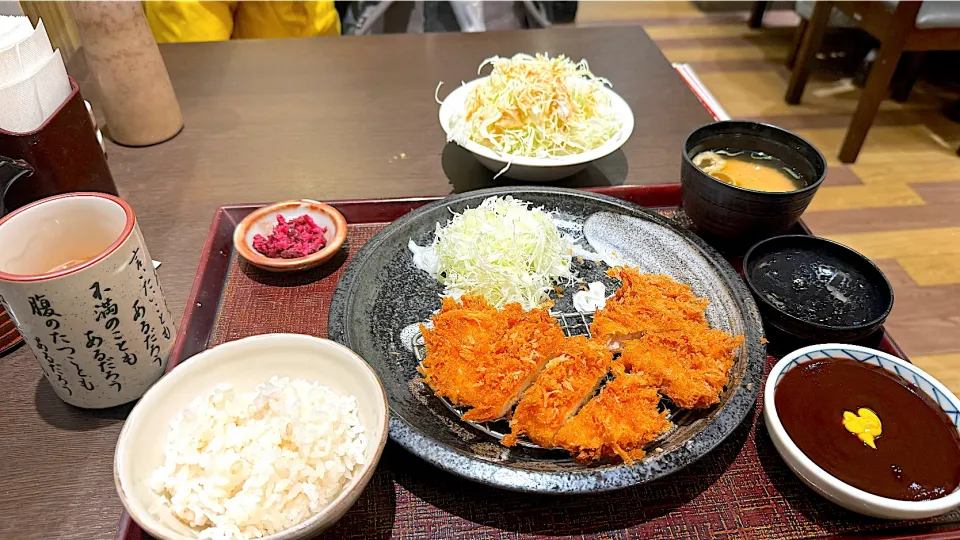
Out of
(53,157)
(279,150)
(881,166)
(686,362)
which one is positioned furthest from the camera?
(881,166)

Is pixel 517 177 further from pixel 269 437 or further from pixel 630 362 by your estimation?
pixel 269 437

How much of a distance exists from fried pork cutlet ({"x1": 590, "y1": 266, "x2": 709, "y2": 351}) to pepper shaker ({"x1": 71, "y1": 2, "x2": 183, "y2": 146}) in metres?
1.78

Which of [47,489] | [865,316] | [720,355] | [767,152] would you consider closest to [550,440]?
[720,355]

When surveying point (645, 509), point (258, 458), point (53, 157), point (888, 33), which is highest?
point (53, 157)

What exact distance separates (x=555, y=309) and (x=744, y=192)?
602mm

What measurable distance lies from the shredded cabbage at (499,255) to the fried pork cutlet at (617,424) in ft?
1.49

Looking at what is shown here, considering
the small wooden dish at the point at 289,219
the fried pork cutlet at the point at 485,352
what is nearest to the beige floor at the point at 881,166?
the fried pork cutlet at the point at 485,352

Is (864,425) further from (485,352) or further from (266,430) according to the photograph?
(266,430)

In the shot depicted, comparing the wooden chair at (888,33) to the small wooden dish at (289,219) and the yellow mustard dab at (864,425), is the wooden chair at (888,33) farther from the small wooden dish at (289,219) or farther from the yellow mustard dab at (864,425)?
the small wooden dish at (289,219)

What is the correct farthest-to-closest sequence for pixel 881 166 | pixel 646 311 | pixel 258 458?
pixel 881 166, pixel 646 311, pixel 258 458

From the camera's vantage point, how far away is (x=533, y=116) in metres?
2.07

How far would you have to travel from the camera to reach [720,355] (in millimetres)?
1356

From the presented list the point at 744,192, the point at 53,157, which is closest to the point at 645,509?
the point at 744,192

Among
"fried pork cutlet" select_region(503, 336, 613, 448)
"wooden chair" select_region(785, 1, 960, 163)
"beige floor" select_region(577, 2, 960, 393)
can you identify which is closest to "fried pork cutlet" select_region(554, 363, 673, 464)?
"fried pork cutlet" select_region(503, 336, 613, 448)
